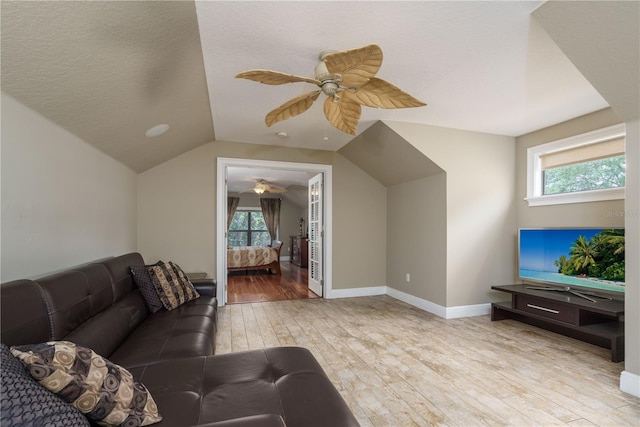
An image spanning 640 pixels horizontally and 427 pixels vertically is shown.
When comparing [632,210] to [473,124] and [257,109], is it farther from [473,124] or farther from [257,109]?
[257,109]

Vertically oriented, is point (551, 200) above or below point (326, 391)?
above

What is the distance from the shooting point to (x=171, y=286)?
2.88 meters

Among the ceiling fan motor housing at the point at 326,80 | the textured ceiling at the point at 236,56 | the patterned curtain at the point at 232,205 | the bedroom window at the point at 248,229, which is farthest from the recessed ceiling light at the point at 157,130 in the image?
the bedroom window at the point at 248,229

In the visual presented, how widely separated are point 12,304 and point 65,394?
1.86ft

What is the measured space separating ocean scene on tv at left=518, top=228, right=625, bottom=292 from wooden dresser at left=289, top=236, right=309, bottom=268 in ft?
18.4

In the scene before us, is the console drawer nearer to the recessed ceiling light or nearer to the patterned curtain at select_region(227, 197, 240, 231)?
the recessed ceiling light

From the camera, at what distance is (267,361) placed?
165 centimetres

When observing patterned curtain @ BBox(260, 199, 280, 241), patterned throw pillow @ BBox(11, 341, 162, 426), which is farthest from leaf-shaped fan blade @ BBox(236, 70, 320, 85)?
patterned curtain @ BBox(260, 199, 280, 241)

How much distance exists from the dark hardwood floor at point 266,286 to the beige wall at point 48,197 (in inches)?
94.2

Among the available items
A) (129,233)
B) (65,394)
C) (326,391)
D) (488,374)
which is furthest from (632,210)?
(129,233)

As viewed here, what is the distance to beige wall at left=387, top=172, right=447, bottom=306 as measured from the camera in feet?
13.2

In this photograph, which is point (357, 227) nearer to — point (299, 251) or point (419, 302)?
point (419, 302)

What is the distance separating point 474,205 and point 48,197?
4.47 metres

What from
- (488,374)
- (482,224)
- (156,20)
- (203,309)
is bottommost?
(488,374)
